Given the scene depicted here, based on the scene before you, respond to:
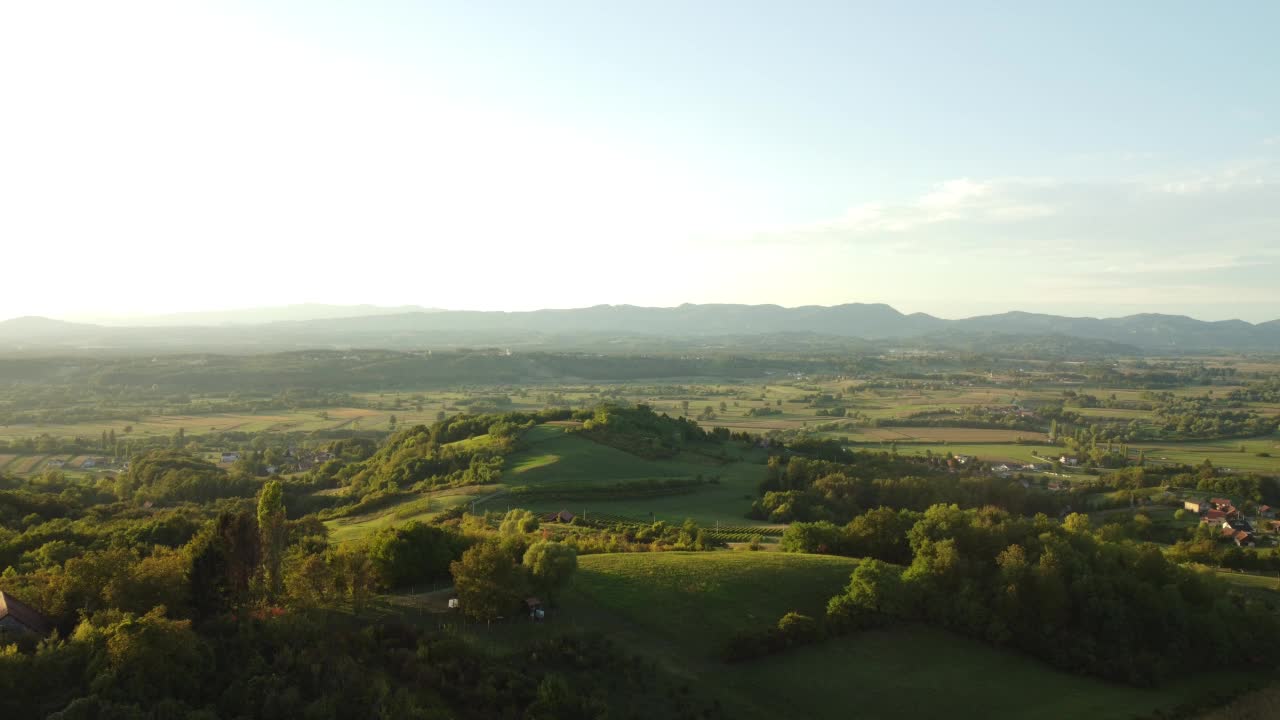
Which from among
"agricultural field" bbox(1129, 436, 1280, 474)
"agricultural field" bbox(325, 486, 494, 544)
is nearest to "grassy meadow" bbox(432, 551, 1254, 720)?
"agricultural field" bbox(325, 486, 494, 544)

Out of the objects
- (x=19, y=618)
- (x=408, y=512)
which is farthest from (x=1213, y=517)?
(x=19, y=618)

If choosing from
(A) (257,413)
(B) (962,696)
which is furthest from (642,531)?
(A) (257,413)

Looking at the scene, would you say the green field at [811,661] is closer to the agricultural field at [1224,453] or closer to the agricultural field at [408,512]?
the agricultural field at [408,512]

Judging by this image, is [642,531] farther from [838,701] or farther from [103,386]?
[103,386]

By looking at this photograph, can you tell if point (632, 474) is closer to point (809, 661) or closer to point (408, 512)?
point (408, 512)

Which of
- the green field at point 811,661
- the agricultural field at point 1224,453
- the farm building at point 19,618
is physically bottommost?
the agricultural field at point 1224,453

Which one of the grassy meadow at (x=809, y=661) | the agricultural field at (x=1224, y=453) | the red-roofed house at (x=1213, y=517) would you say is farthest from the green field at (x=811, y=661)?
the agricultural field at (x=1224, y=453)

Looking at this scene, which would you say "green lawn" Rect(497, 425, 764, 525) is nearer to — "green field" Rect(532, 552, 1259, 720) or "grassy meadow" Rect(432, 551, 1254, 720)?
"green field" Rect(532, 552, 1259, 720)
